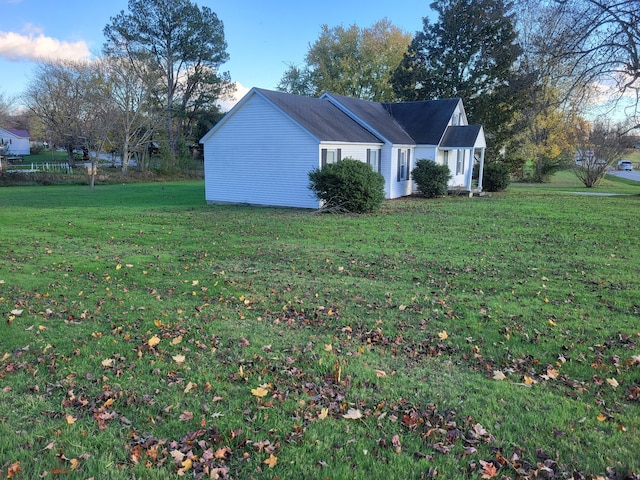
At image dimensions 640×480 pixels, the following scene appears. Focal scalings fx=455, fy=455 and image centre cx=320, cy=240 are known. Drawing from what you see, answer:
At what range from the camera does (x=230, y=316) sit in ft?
19.2

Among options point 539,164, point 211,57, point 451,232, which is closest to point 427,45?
point 539,164

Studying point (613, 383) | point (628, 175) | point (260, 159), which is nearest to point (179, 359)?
point (613, 383)

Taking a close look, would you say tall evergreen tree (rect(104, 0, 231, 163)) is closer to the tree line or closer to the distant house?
the tree line

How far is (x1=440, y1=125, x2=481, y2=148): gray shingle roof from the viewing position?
2431cm

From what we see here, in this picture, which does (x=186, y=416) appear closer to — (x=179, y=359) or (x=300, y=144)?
(x=179, y=359)

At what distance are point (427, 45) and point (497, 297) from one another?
109ft

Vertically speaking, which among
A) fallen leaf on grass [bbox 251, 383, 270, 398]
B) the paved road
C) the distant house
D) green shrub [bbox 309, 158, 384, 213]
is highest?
the distant house

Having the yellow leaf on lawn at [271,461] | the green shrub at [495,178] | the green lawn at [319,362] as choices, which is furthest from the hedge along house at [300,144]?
the yellow leaf on lawn at [271,461]

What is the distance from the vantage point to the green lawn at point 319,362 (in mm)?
3096

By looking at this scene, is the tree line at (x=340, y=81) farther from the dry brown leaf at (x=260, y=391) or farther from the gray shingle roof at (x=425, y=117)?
the dry brown leaf at (x=260, y=391)

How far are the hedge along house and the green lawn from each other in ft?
30.1

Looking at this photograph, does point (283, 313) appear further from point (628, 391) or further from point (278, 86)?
point (278, 86)

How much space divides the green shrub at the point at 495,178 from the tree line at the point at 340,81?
398 centimetres

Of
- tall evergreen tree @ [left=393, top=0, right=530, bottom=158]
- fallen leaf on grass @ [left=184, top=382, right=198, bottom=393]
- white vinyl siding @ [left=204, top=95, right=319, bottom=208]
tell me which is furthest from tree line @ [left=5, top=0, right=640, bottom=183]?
fallen leaf on grass @ [left=184, top=382, right=198, bottom=393]
